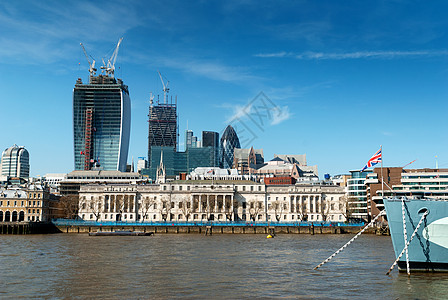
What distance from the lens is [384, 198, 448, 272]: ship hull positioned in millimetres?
43844

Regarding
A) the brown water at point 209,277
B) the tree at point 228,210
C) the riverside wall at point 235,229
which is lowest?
the riverside wall at point 235,229

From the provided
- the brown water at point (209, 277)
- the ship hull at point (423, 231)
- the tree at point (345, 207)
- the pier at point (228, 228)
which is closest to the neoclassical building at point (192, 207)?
the tree at point (345, 207)

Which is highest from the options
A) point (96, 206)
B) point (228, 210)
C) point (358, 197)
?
point (358, 197)

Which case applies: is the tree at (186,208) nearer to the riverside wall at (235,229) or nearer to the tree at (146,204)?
the tree at (146,204)

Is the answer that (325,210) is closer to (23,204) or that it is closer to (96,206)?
(96,206)

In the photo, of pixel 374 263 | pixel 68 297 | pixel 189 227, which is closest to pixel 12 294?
pixel 68 297

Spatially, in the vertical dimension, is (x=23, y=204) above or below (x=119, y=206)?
above

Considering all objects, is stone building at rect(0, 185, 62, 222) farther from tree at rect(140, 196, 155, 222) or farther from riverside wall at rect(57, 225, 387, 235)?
tree at rect(140, 196, 155, 222)

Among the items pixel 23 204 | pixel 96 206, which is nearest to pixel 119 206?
pixel 96 206

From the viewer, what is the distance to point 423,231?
146 feet

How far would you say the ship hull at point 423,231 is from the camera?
4384 cm

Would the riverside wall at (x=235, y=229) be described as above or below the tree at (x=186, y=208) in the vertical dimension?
below

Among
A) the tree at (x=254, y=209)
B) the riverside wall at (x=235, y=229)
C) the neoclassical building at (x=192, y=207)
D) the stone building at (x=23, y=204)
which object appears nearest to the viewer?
the riverside wall at (x=235, y=229)

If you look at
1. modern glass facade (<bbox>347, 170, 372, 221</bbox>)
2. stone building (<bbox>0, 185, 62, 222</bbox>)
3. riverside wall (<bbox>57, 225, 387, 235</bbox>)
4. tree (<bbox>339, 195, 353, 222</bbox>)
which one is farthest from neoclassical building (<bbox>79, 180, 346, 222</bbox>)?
riverside wall (<bbox>57, 225, 387, 235</bbox>)
